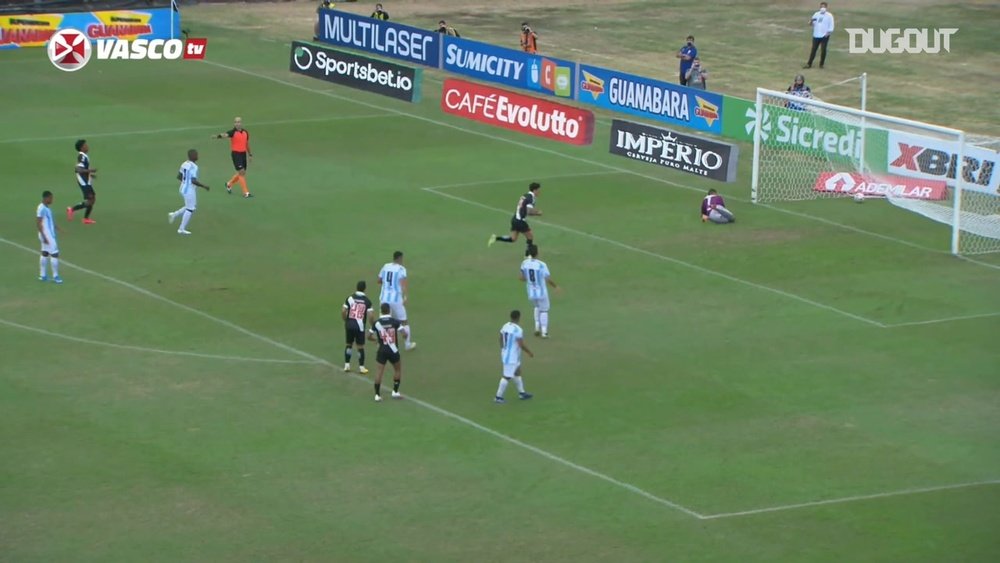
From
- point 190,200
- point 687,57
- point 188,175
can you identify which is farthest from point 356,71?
point 188,175

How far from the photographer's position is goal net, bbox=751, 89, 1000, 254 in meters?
38.3

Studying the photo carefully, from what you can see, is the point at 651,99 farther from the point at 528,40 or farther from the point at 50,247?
the point at 50,247

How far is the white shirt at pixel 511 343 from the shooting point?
26.8m

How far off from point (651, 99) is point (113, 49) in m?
23.4

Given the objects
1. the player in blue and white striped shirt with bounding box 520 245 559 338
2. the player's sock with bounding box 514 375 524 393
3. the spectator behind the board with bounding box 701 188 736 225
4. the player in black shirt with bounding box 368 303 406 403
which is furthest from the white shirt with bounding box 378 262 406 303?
the spectator behind the board with bounding box 701 188 736 225

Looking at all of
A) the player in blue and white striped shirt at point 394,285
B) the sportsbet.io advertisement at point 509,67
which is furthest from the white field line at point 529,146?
the player in blue and white striped shirt at point 394,285

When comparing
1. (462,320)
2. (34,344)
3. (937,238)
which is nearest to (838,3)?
(937,238)

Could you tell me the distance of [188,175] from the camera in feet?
123

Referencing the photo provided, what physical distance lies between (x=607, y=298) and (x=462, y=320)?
3304 millimetres

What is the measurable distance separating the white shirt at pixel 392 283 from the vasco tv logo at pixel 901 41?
3731cm

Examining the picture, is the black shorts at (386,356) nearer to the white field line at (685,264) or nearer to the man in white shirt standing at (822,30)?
the white field line at (685,264)

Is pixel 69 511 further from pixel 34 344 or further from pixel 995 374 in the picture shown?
pixel 995 374

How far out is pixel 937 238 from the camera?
38.7 m

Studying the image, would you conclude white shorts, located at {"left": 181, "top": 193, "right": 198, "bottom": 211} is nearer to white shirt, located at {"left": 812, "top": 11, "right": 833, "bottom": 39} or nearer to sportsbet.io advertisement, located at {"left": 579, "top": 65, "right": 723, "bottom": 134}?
sportsbet.io advertisement, located at {"left": 579, "top": 65, "right": 723, "bottom": 134}
